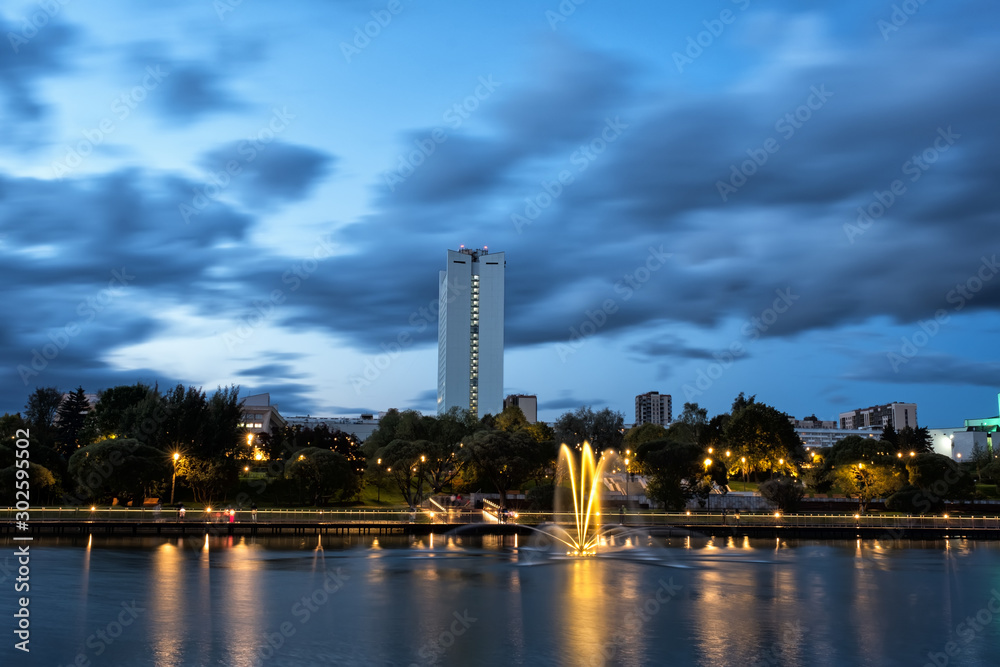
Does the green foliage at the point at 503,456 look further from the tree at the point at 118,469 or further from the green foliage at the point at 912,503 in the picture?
the green foliage at the point at 912,503

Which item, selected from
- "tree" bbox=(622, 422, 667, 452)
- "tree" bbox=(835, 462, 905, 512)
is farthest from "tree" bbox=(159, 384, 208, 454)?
"tree" bbox=(835, 462, 905, 512)

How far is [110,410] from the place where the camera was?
109500mm

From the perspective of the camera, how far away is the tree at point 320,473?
Answer: 91188 mm

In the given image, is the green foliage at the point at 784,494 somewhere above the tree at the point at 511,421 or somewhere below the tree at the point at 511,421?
below

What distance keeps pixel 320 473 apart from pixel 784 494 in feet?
166

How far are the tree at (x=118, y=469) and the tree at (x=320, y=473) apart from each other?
44.0 feet

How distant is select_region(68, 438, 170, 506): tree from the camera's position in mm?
82188

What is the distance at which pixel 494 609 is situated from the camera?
3353cm

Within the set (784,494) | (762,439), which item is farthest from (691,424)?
(784,494)

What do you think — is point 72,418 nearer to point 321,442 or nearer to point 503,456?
point 321,442

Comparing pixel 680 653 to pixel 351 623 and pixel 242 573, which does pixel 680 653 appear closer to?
pixel 351 623

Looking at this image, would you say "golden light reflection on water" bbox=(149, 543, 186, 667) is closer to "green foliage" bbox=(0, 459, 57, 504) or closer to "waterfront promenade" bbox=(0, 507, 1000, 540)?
"waterfront promenade" bbox=(0, 507, 1000, 540)

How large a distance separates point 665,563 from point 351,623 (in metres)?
26.7

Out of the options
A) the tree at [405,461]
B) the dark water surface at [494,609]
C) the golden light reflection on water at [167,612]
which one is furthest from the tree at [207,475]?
the golden light reflection on water at [167,612]
